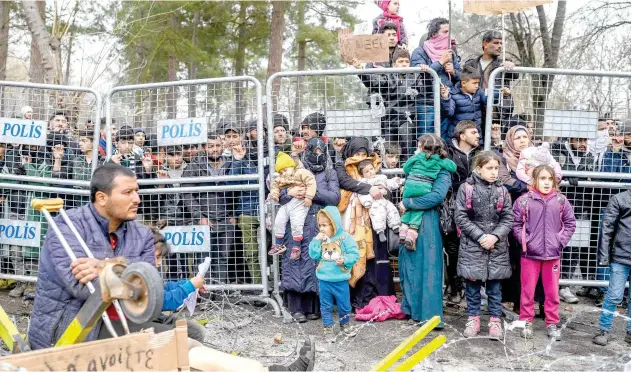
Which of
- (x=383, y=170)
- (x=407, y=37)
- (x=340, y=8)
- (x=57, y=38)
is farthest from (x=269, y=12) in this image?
(x=383, y=170)

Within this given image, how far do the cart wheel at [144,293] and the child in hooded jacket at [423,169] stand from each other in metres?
3.65

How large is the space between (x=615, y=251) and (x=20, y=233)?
612cm

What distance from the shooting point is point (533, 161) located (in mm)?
6602

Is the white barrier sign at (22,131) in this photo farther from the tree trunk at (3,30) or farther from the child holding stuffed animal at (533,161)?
the tree trunk at (3,30)

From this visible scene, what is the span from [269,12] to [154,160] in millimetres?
12781

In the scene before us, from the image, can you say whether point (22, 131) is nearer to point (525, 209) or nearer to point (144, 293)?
point (144, 293)

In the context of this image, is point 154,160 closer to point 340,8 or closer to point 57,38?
point 57,38

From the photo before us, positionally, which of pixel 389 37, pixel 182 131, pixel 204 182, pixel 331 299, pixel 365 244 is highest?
pixel 389 37

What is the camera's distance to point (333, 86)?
714 centimetres

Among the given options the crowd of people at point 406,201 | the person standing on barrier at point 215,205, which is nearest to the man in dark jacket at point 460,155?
the crowd of people at point 406,201

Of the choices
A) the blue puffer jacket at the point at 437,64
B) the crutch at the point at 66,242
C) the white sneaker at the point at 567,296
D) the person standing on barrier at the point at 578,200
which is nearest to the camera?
the crutch at the point at 66,242

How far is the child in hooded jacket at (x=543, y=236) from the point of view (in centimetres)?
623

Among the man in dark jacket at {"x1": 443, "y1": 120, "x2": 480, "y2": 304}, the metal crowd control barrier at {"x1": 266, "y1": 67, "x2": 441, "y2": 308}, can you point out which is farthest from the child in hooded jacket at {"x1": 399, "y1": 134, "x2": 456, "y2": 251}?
the metal crowd control barrier at {"x1": 266, "y1": 67, "x2": 441, "y2": 308}

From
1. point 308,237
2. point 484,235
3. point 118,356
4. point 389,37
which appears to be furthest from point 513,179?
point 118,356
